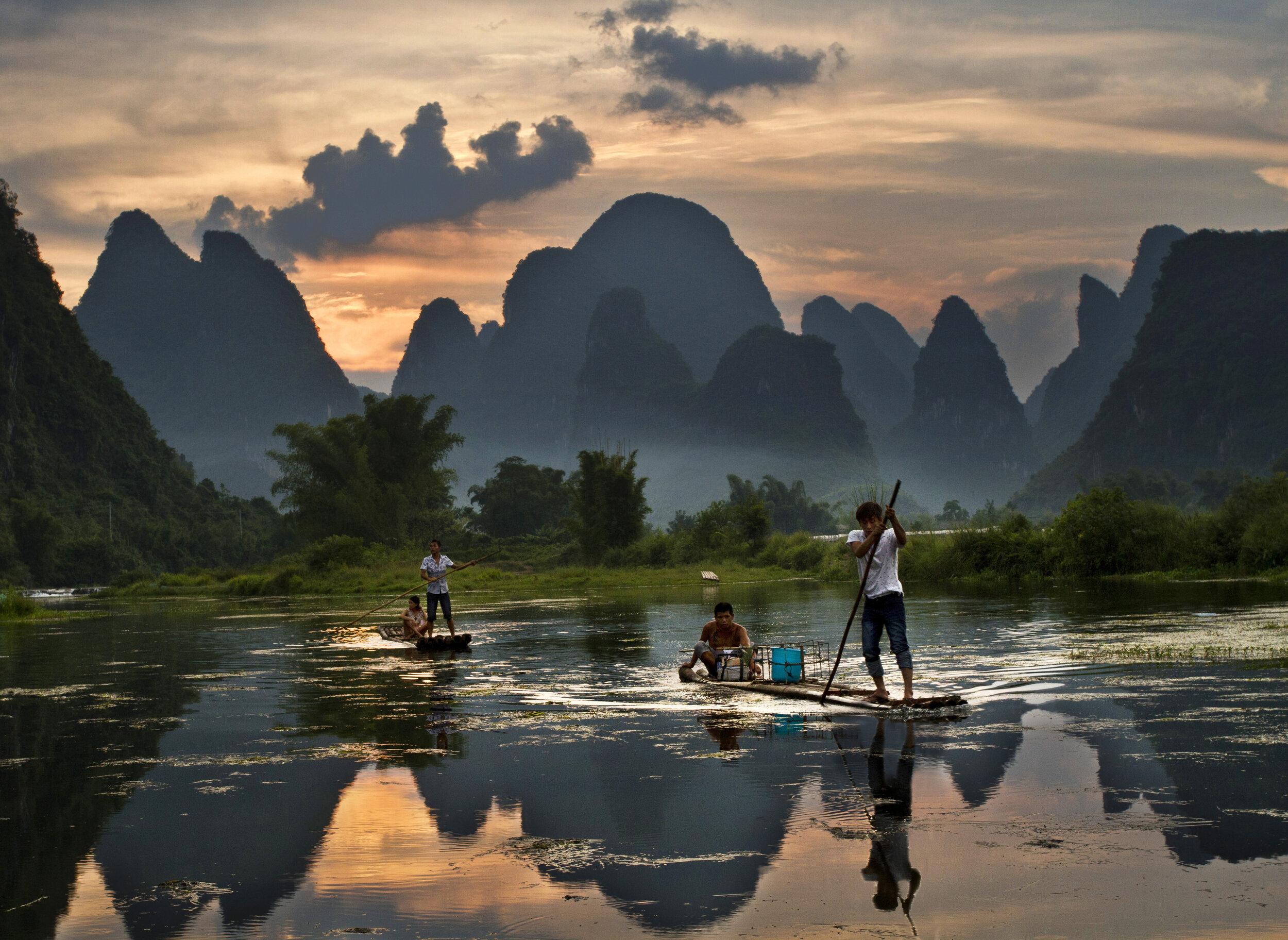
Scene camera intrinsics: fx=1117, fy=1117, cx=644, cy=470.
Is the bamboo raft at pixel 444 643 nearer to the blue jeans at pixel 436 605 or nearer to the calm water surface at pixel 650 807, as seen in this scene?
the blue jeans at pixel 436 605

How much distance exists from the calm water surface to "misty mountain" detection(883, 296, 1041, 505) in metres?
178

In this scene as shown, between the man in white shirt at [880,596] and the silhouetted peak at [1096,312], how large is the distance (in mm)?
185597

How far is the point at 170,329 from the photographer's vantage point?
19988 cm

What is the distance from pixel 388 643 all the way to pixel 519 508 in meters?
57.5

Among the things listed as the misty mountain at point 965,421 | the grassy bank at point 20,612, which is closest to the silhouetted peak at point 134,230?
the misty mountain at point 965,421

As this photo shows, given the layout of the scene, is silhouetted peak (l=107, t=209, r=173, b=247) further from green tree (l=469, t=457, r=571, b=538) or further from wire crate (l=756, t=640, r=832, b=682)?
wire crate (l=756, t=640, r=832, b=682)

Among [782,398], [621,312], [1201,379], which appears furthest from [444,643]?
[621,312]

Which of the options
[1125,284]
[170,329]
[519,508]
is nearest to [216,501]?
[519,508]

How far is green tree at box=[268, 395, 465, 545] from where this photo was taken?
57.8 metres

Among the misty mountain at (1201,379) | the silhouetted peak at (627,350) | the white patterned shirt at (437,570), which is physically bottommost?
the white patterned shirt at (437,570)

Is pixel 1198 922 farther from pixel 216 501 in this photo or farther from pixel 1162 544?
pixel 216 501

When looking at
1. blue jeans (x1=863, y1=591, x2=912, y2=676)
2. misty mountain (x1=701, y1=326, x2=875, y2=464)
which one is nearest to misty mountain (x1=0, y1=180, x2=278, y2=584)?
blue jeans (x1=863, y1=591, x2=912, y2=676)

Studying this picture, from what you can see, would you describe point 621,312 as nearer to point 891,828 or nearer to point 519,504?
point 519,504

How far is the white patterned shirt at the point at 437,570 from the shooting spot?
682 inches
